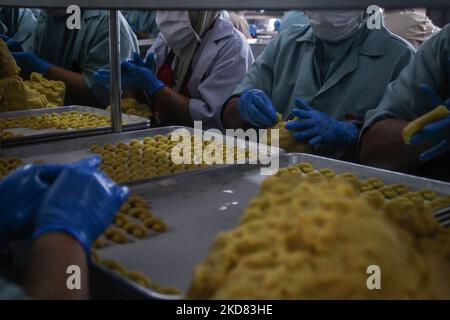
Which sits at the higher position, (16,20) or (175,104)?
(16,20)

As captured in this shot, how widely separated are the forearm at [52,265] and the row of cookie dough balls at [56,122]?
1665 millimetres

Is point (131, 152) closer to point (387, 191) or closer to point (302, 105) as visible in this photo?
point (302, 105)

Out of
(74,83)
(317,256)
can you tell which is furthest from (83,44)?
(317,256)

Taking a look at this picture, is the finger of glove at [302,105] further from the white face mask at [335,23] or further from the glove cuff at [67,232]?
the glove cuff at [67,232]

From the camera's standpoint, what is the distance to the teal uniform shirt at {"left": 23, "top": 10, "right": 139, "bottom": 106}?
3580 mm

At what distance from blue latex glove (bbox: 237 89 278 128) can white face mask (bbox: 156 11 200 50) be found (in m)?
0.82

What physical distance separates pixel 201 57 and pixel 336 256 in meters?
2.64

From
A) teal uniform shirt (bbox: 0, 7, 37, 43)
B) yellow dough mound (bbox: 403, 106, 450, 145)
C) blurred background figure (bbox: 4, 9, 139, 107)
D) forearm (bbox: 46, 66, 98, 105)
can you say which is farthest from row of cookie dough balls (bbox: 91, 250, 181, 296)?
teal uniform shirt (bbox: 0, 7, 37, 43)

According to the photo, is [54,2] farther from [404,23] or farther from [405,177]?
[404,23]

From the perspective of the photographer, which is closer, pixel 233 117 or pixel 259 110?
pixel 259 110

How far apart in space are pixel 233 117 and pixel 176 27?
0.72 m

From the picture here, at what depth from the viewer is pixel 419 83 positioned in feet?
7.37

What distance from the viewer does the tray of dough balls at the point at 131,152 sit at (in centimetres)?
200

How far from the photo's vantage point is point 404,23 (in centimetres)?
475
